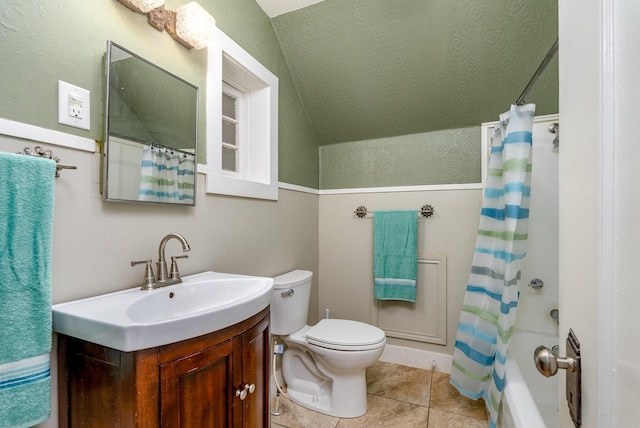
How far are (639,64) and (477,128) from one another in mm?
1999

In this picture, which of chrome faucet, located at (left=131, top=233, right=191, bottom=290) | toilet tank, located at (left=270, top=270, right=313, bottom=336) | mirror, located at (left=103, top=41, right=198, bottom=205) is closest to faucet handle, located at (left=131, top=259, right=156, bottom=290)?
chrome faucet, located at (left=131, top=233, right=191, bottom=290)

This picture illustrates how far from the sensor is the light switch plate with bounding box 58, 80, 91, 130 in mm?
903

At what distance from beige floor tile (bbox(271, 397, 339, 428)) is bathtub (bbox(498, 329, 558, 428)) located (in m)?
0.91

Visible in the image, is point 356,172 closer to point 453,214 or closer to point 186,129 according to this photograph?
point 453,214

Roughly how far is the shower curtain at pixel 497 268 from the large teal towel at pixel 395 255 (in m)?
0.54

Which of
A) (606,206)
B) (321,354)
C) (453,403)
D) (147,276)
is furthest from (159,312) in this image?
(453,403)

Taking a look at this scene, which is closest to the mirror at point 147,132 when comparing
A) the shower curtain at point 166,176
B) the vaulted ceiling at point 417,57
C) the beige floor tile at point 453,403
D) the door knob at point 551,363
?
the shower curtain at point 166,176

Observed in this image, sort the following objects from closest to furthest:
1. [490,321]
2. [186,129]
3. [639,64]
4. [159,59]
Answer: [639,64] < [159,59] < [186,129] < [490,321]

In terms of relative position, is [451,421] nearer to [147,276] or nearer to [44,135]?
[147,276]

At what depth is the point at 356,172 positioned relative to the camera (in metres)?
2.51

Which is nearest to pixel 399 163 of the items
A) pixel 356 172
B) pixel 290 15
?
pixel 356 172

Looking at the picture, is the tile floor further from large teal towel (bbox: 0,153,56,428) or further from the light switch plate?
the light switch plate

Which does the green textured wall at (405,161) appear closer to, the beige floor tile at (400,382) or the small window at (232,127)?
the small window at (232,127)

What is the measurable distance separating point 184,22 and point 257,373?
1462mm
